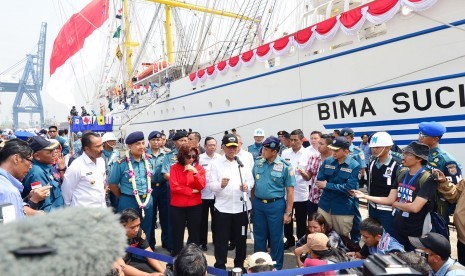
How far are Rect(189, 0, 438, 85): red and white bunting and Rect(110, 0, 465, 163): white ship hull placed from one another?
0.29 metres

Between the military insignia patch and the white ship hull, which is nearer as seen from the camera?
the military insignia patch

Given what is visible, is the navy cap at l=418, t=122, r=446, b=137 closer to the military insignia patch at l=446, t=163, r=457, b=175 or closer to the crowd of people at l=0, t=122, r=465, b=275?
the crowd of people at l=0, t=122, r=465, b=275

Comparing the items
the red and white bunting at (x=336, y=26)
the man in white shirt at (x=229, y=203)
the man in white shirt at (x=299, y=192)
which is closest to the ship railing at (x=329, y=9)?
the red and white bunting at (x=336, y=26)

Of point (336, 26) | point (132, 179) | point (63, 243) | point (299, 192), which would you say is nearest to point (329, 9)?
point (336, 26)

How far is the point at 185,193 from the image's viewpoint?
3.40 metres

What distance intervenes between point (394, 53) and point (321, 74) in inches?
64.7

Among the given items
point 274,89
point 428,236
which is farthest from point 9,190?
point 274,89

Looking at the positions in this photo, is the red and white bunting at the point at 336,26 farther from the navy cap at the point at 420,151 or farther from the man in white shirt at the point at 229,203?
the man in white shirt at the point at 229,203

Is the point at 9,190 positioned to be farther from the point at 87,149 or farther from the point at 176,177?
the point at 176,177

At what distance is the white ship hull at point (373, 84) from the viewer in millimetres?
5258

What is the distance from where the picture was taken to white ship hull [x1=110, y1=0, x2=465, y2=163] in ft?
17.3

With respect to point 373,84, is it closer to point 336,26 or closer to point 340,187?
point 336,26

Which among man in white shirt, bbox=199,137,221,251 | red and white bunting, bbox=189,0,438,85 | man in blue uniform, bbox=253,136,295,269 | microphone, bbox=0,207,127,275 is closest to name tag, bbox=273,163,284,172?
man in blue uniform, bbox=253,136,295,269

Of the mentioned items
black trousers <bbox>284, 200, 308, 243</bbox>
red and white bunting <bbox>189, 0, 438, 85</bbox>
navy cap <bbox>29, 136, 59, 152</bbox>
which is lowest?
black trousers <bbox>284, 200, 308, 243</bbox>
